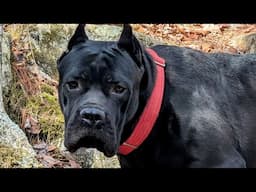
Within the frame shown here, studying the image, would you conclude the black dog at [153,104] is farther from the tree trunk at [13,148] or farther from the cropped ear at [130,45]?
the tree trunk at [13,148]

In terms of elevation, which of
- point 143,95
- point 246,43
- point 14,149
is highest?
point 143,95

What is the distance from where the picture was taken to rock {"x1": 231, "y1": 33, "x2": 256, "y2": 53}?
7.82 meters

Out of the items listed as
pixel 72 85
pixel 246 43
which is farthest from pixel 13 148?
pixel 246 43

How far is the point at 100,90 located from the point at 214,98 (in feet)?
2.71

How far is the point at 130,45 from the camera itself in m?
4.11

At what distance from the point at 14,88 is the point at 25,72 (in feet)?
0.81

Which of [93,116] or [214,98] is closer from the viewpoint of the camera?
[93,116]

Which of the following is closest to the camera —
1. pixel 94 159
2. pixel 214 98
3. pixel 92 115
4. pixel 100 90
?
pixel 92 115

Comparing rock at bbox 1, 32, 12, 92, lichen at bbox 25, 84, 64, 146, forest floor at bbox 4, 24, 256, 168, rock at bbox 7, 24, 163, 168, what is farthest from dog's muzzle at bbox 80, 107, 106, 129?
forest floor at bbox 4, 24, 256, 168

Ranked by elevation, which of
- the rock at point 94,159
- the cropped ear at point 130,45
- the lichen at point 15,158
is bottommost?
the rock at point 94,159

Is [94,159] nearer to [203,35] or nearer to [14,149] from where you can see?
[14,149]

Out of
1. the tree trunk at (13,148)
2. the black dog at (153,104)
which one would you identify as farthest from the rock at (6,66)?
the black dog at (153,104)

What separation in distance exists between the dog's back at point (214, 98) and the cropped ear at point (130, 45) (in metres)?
0.28

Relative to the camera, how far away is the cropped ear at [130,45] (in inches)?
161
